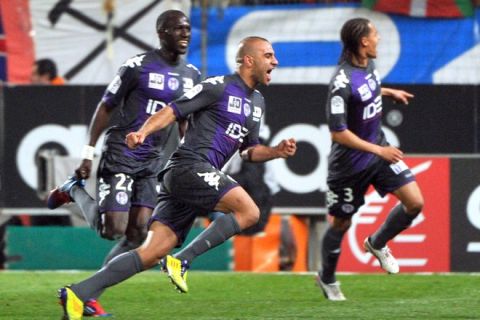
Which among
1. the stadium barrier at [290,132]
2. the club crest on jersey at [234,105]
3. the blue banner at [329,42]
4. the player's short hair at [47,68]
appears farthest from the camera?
the player's short hair at [47,68]

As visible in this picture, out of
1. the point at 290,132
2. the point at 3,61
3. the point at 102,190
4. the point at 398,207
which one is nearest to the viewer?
the point at 102,190

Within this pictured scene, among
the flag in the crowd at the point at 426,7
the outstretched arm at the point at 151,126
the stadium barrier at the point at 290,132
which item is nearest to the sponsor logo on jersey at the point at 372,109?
the outstretched arm at the point at 151,126

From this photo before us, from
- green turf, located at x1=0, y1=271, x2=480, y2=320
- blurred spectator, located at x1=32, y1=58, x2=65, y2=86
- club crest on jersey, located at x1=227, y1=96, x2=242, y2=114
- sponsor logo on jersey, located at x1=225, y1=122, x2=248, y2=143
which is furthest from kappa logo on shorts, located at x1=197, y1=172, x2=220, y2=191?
blurred spectator, located at x1=32, y1=58, x2=65, y2=86

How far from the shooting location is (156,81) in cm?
1165

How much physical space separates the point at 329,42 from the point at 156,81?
6.24 m

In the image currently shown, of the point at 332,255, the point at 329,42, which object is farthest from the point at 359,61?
the point at 329,42

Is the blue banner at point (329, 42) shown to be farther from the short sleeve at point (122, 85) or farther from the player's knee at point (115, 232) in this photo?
the player's knee at point (115, 232)

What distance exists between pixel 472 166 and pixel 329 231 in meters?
3.68

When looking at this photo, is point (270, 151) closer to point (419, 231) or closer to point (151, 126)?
point (151, 126)

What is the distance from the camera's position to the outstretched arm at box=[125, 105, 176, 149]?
931 centimetres

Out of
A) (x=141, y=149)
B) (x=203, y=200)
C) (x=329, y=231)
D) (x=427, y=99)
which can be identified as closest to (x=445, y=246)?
(x=427, y=99)

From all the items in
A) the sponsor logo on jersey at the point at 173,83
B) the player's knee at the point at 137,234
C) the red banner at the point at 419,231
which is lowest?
the red banner at the point at 419,231

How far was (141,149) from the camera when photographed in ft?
38.7

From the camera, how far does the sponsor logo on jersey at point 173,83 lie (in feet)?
38.3
